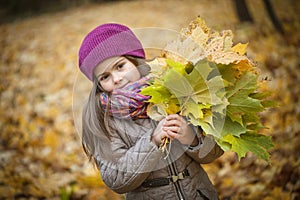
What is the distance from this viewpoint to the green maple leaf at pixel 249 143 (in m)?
1.36

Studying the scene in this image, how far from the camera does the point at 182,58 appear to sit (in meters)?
1.40

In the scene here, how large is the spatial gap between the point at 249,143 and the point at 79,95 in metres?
1.75

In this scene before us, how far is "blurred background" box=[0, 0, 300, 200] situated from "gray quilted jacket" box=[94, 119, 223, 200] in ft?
1.06

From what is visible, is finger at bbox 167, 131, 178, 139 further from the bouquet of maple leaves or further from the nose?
the nose

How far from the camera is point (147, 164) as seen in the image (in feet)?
4.59

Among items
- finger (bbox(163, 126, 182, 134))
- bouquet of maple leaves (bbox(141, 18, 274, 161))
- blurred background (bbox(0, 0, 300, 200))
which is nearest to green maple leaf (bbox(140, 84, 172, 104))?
bouquet of maple leaves (bbox(141, 18, 274, 161))

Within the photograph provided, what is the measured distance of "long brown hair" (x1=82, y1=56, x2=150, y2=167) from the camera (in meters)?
1.51

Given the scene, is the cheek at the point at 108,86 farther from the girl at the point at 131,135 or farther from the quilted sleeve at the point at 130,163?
the quilted sleeve at the point at 130,163

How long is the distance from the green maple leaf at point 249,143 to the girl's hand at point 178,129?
143 mm

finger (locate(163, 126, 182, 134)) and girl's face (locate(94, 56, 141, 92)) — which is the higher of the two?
girl's face (locate(94, 56, 141, 92))

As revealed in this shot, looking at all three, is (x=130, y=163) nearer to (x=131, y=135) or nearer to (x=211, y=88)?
(x=131, y=135)

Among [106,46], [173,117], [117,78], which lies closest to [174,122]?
[173,117]

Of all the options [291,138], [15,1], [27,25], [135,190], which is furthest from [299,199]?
[15,1]

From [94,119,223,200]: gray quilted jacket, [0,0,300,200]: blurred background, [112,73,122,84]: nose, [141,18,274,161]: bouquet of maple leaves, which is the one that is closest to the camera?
[141,18,274,161]: bouquet of maple leaves
